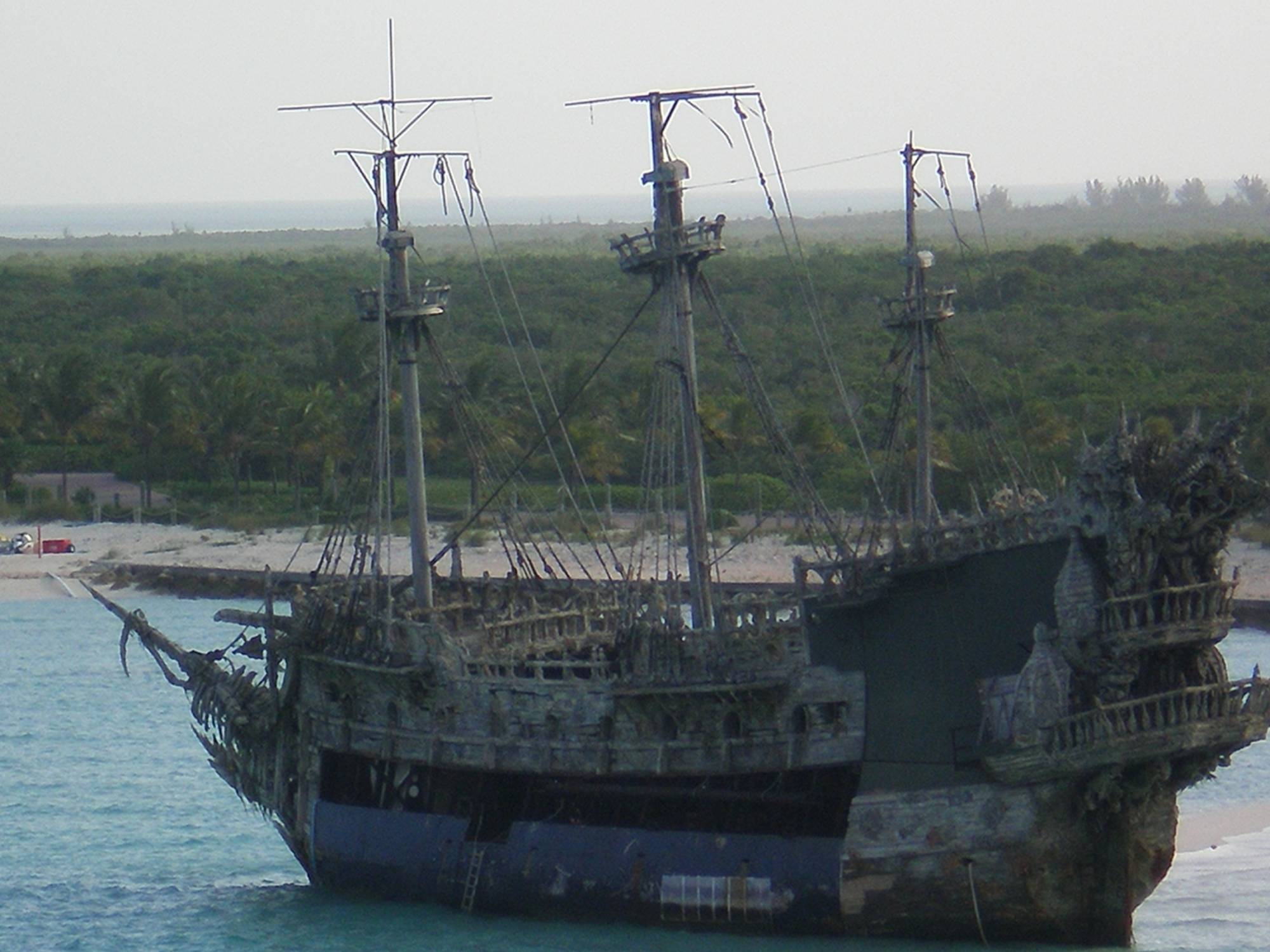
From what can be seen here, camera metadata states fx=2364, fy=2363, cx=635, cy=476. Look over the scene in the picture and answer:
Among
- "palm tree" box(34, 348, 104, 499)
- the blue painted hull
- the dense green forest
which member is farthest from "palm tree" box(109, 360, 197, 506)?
the blue painted hull

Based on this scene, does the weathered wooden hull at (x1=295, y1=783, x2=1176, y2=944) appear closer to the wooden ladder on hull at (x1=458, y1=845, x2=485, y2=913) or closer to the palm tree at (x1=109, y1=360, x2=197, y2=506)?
the wooden ladder on hull at (x1=458, y1=845, x2=485, y2=913)

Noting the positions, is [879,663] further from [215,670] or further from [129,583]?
[129,583]

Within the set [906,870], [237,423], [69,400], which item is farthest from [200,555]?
[906,870]

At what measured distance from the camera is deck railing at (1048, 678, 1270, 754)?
18453 mm

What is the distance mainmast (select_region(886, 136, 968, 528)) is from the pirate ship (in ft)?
5.81

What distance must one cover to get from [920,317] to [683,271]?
355 centimetres

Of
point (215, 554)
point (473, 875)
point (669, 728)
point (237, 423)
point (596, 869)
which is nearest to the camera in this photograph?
point (669, 728)

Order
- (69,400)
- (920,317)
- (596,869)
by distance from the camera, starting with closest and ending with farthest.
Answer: (596,869)
(920,317)
(69,400)

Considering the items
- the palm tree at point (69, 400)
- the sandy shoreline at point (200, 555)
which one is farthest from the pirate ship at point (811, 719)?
the palm tree at point (69, 400)

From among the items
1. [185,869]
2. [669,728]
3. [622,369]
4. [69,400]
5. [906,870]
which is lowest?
[185,869]

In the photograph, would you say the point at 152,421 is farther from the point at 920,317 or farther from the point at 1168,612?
the point at 1168,612

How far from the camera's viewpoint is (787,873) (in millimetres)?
19859

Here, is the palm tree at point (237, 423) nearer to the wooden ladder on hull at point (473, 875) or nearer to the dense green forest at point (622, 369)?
the dense green forest at point (622, 369)

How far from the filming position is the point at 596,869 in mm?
20734
